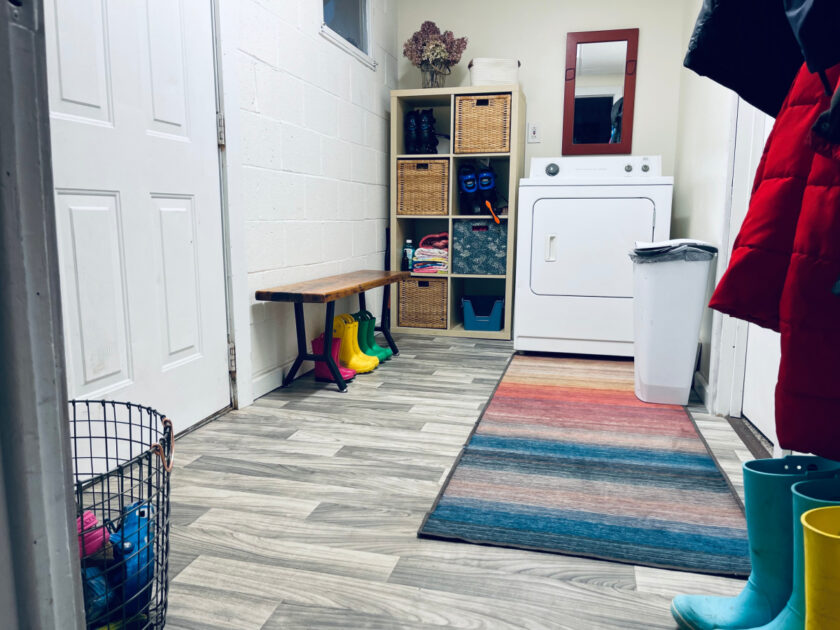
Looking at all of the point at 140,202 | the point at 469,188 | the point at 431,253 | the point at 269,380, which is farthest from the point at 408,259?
the point at 140,202

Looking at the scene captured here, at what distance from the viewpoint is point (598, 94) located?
365 centimetres

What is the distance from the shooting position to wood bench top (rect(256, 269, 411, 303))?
225 cm

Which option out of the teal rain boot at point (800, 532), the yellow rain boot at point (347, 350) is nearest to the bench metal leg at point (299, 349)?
the yellow rain boot at point (347, 350)

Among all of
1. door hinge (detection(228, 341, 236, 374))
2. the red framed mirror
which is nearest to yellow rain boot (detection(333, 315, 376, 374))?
door hinge (detection(228, 341, 236, 374))

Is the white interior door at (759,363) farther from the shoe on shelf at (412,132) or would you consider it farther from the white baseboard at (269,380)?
the shoe on shelf at (412,132)

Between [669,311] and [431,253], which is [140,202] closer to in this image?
[669,311]

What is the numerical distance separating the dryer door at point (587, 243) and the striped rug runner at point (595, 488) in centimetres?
78

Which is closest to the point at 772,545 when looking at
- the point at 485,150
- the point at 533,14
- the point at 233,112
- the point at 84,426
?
the point at 84,426

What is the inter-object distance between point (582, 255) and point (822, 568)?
93.2 inches

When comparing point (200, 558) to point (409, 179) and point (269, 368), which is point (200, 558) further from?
point (409, 179)

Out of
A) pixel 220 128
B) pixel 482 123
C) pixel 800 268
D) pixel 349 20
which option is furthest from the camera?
pixel 482 123

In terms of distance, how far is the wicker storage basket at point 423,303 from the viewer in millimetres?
3611

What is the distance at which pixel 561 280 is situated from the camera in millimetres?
3033

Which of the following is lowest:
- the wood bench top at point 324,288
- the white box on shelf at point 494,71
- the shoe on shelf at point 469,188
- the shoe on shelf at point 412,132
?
the wood bench top at point 324,288
